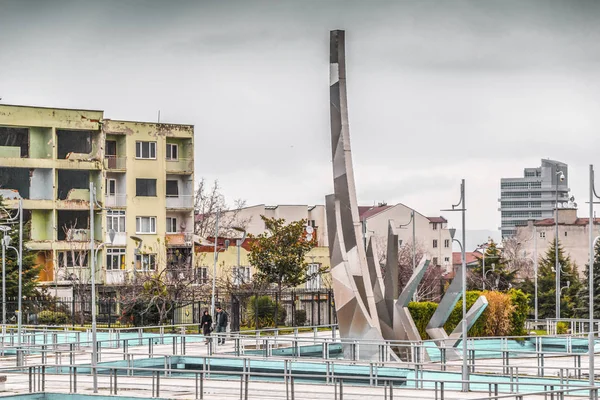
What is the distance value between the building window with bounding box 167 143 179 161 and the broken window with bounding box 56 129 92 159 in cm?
587

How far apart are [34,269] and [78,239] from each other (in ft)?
22.2

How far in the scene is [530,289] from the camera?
82.4 m

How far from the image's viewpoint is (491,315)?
159ft

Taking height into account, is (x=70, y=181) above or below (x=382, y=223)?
above

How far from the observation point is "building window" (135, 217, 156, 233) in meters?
71.8

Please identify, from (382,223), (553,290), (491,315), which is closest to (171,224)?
(553,290)

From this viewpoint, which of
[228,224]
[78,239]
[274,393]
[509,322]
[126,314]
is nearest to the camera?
[274,393]

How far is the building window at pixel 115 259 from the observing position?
69.4m

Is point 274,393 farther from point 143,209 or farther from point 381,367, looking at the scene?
point 143,209

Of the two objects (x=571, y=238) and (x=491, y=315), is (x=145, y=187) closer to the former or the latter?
(x=491, y=315)

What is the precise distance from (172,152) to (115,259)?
8229mm

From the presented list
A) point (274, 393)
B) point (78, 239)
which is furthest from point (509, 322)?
point (78, 239)

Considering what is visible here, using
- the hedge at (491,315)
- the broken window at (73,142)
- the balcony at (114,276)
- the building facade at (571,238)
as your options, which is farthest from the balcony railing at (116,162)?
the building facade at (571,238)

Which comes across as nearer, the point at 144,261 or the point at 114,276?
the point at 114,276
